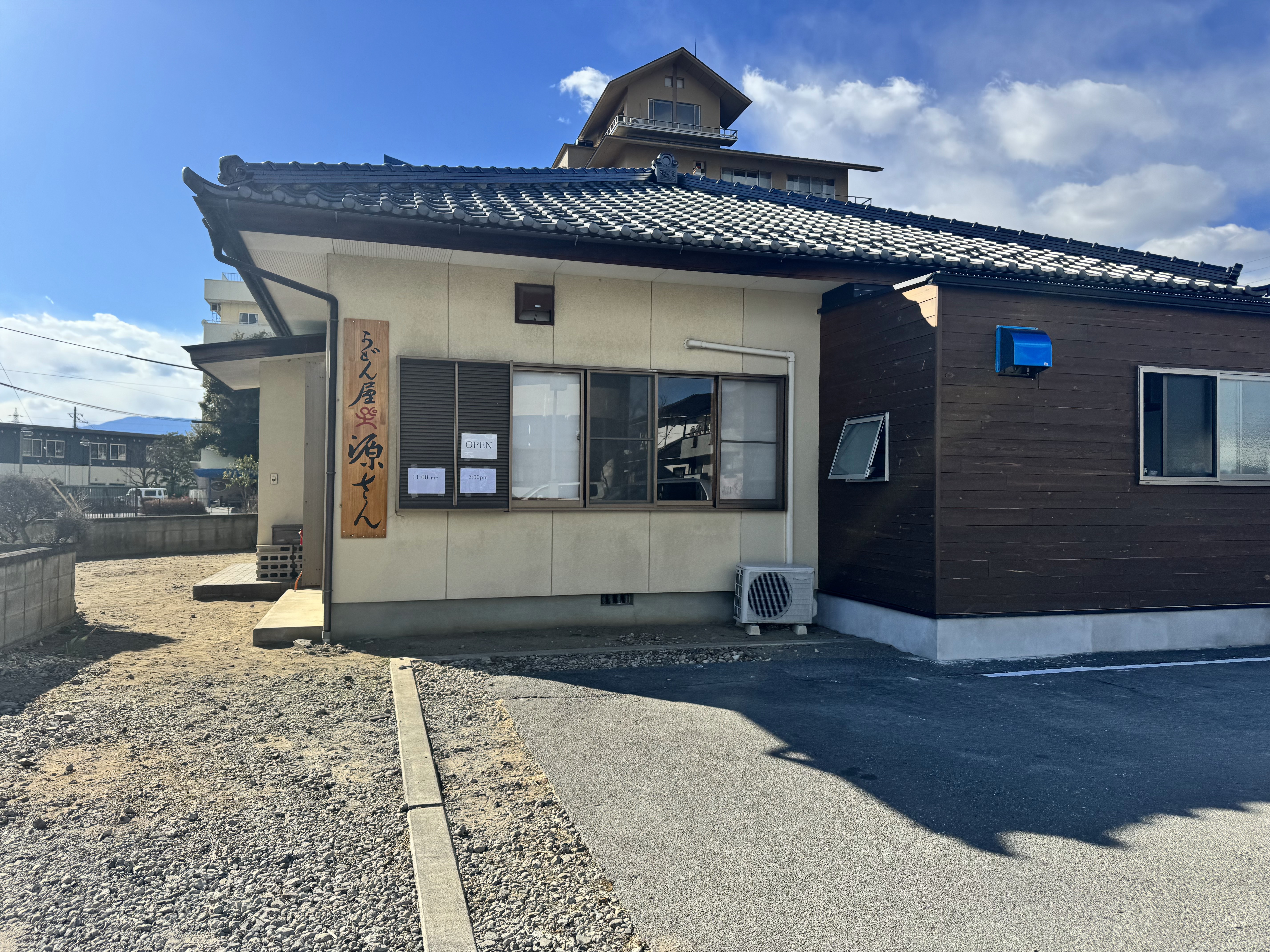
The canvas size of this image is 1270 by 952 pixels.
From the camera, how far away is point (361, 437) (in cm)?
679

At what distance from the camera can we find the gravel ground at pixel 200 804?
254cm

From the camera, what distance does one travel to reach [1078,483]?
6.75m

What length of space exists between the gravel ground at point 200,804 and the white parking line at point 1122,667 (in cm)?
451

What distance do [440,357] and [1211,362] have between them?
677 centimetres

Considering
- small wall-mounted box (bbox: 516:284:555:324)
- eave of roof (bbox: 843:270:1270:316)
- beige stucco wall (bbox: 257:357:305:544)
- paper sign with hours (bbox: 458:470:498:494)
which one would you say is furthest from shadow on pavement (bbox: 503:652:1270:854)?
beige stucco wall (bbox: 257:357:305:544)

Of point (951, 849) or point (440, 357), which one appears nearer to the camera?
point (951, 849)

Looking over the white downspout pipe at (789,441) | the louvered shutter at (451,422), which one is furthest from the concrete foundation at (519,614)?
the louvered shutter at (451,422)

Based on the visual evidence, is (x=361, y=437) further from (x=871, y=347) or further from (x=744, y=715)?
(x=871, y=347)

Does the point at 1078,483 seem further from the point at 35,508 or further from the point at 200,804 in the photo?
the point at 35,508

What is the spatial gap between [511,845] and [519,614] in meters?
4.23

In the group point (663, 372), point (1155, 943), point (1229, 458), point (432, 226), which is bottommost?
point (1155, 943)

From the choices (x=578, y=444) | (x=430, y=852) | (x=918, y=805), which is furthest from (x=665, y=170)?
(x=430, y=852)

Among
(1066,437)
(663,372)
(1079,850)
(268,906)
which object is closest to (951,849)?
(1079,850)

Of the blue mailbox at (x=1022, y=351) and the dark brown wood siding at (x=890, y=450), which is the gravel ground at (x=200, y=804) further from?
the blue mailbox at (x=1022, y=351)
